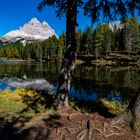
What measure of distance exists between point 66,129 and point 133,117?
2289 millimetres

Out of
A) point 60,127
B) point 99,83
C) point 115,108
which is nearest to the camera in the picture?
point 60,127

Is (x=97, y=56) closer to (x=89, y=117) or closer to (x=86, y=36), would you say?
(x=86, y=36)

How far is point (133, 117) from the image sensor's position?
8586 mm

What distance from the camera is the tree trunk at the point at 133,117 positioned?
27.6ft

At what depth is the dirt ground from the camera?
8133 mm

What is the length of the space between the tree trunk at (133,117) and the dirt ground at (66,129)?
0.21 m

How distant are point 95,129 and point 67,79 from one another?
3488 millimetres

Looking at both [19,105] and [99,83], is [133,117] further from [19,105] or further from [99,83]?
[99,83]

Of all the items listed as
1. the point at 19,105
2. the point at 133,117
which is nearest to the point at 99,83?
the point at 19,105

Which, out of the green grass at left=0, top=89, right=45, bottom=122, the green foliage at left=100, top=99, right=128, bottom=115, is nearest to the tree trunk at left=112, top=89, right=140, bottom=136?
the green foliage at left=100, top=99, right=128, bottom=115

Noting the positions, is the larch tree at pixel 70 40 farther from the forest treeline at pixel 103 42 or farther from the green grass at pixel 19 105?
the forest treeline at pixel 103 42

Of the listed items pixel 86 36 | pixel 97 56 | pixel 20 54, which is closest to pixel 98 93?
pixel 97 56

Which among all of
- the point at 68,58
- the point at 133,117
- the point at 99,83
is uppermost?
the point at 68,58

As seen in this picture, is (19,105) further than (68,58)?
Yes
